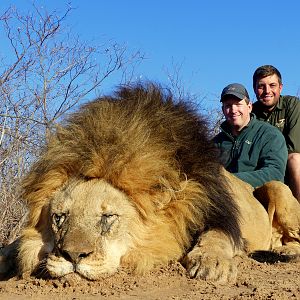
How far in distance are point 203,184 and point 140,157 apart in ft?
1.64

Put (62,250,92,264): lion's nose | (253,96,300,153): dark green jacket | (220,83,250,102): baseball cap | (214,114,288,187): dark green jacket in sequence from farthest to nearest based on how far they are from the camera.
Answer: (253,96,300,153): dark green jacket < (220,83,250,102): baseball cap < (214,114,288,187): dark green jacket < (62,250,92,264): lion's nose

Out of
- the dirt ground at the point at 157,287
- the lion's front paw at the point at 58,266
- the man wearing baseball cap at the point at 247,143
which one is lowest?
the dirt ground at the point at 157,287

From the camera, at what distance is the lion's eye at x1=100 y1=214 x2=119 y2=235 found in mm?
3672

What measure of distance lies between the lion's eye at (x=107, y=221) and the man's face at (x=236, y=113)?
3.13 meters

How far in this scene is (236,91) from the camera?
658 cm

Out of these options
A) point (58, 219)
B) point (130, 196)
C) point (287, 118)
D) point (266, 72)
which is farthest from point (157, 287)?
point (266, 72)

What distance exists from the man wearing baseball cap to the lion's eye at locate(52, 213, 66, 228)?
235 centimetres

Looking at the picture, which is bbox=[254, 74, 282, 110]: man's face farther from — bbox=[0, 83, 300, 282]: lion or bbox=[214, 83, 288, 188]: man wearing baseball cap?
bbox=[0, 83, 300, 282]: lion

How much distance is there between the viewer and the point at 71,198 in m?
3.81

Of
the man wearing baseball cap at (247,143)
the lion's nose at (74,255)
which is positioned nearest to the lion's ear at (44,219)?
the lion's nose at (74,255)

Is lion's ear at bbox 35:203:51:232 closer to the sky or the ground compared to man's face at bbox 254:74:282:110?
closer to the ground

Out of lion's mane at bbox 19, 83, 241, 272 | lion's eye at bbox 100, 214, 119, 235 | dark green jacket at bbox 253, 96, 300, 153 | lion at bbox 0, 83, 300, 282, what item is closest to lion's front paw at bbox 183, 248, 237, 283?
lion at bbox 0, 83, 300, 282

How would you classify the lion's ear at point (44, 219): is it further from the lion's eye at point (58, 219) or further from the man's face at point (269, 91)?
the man's face at point (269, 91)

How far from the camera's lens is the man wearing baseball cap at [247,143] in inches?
236
